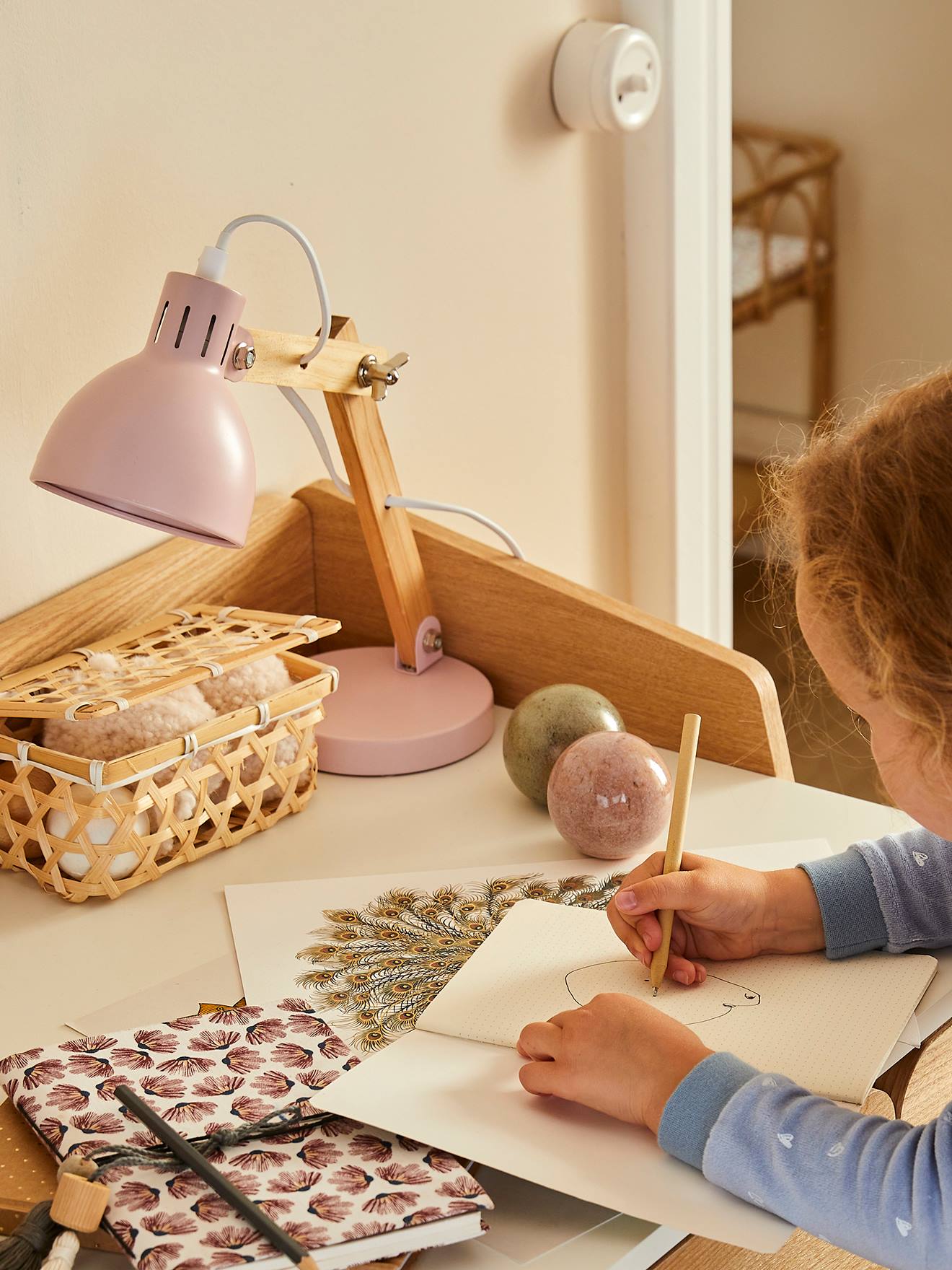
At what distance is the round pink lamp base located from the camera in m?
0.99

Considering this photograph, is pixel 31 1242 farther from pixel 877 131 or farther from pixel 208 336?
pixel 877 131

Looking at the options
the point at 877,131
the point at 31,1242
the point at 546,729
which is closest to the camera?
the point at 31,1242

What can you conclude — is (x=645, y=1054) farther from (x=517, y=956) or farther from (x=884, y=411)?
(x=884, y=411)

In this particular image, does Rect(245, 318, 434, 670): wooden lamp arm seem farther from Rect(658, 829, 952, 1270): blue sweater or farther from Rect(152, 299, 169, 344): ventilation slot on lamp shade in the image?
Rect(658, 829, 952, 1270): blue sweater

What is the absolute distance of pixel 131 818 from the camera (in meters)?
0.80

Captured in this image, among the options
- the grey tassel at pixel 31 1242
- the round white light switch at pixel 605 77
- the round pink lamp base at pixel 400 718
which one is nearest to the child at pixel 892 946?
the grey tassel at pixel 31 1242

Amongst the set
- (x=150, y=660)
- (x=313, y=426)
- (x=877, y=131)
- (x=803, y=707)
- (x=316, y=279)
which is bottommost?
(x=803, y=707)

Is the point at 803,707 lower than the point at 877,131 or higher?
Answer: lower

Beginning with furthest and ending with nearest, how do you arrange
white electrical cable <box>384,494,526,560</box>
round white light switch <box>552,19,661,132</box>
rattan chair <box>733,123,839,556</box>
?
rattan chair <box>733,123,839,556</box> → round white light switch <box>552,19,661,132</box> → white electrical cable <box>384,494,526,560</box>

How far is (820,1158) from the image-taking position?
1.78 ft

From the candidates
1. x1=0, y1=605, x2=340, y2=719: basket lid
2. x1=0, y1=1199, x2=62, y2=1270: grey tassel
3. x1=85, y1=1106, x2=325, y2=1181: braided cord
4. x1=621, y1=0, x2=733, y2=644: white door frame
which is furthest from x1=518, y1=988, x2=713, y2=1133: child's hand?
x1=621, y1=0, x2=733, y2=644: white door frame

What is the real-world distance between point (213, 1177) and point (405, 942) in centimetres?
25

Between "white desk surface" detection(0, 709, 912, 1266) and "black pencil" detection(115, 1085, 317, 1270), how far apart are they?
139 millimetres

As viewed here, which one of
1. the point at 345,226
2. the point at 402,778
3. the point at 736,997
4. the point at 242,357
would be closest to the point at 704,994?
the point at 736,997
